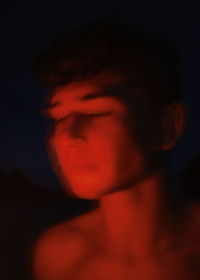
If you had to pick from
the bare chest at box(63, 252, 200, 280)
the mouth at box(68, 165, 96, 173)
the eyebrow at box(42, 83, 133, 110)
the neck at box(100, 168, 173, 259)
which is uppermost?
the eyebrow at box(42, 83, 133, 110)

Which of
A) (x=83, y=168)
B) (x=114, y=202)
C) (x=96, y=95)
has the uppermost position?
(x=96, y=95)

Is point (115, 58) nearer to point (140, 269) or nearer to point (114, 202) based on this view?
point (114, 202)

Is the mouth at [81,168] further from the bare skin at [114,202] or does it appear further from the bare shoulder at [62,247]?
the bare shoulder at [62,247]

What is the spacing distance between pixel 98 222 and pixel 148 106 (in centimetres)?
30

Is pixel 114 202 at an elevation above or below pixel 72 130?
below

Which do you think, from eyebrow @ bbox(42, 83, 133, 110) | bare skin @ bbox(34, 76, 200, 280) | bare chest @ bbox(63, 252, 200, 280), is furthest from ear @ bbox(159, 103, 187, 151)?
bare chest @ bbox(63, 252, 200, 280)

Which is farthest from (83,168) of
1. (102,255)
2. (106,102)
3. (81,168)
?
(102,255)

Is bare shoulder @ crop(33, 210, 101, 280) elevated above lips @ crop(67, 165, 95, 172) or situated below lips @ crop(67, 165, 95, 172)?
below

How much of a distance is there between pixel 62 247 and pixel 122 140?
1.04 feet

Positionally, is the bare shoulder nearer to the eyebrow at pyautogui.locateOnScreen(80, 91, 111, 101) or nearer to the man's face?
the man's face

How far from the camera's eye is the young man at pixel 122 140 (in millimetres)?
755

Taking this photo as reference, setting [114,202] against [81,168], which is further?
[114,202]

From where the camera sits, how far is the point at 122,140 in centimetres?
76

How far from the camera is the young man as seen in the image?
76 cm
